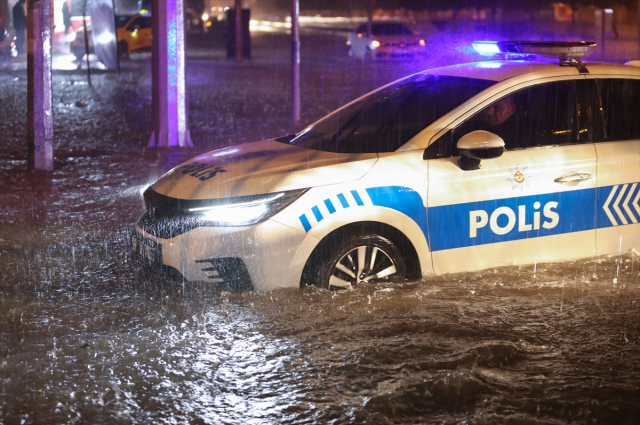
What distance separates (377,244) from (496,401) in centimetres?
143

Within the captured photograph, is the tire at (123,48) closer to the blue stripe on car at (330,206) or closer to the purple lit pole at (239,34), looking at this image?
the purple lit pole at (239,34)

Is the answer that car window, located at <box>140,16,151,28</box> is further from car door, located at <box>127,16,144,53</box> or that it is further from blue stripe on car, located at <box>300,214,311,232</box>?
blue stripe on car, located at <box>300,214,311,232</box>

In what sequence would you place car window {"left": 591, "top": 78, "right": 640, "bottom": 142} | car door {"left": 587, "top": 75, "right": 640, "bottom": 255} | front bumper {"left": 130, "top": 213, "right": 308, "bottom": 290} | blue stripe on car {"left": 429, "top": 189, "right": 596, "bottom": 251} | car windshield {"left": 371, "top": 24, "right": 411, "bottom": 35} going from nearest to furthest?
front bumper {"left": 130, "top": 213, "right": 308, "bottom": 290}, blue stripe on car {"left": 429, "top": 189, "right": 596, "bottom": 251}, car door {"left": 587, "top": 75, "right": 640, "bottom": 255}, car window {"left": 591, "top": 78, "right": 640, "bottom": 142}, car windshield {"left": 371, "top": 24, "right": 411, "bottom": 35}

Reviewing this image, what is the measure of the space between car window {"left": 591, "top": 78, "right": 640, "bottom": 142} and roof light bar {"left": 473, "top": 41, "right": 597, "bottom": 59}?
0.90ft

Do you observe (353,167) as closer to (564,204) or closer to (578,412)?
(564,204)

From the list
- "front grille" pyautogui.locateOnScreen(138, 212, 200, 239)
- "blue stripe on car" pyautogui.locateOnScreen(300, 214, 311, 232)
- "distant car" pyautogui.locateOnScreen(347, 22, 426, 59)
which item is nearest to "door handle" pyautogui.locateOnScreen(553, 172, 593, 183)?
"blue stripe on car" pyautogui.locateOnScreen(300, 214, 311, 232)

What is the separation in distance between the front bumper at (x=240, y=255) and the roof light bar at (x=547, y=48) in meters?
2.37

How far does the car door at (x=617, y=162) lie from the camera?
5.30 m

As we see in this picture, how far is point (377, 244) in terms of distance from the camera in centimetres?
488

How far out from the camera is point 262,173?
490cm

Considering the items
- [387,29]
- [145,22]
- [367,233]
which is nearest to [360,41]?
[387,29]

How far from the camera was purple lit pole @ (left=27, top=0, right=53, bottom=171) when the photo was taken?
9.46 m

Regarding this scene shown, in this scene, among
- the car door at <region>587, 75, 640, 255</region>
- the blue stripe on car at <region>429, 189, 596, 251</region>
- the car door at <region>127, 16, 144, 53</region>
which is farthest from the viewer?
the car door at <region>127, 16, 144, 53</region>

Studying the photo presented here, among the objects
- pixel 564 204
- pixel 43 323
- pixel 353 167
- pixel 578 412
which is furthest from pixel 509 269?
pixel 43 323
